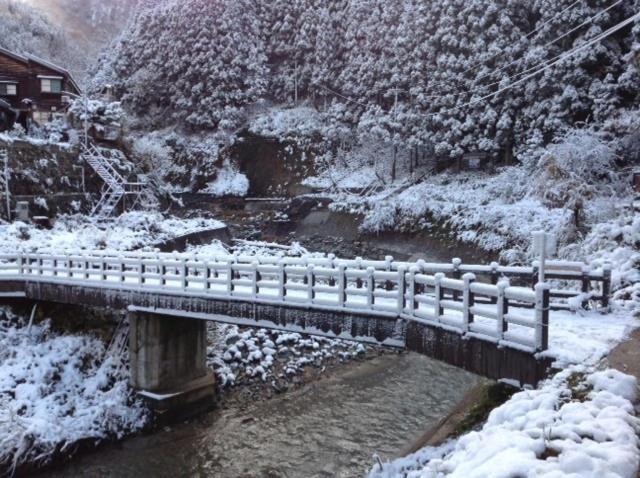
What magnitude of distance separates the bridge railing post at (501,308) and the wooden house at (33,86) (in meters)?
39.0

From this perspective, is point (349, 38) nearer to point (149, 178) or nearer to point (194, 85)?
point (194, 85)

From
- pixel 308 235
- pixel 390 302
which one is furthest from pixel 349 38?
pixel 390 302

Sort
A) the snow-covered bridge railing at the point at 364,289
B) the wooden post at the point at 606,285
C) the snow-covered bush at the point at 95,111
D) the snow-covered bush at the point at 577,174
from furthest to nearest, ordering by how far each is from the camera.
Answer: the snow-covered bush at the point at 95,111
the snow-covered bush at the point at 577,174
the wooden post at the point at 606,285
the snow-covered bridge railing at the point at 364,289

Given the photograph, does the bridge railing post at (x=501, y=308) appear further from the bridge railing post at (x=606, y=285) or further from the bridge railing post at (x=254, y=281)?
the bridge railing post at (x=254, y=281)

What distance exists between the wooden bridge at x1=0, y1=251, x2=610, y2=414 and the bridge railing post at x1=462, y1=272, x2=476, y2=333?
2 cm

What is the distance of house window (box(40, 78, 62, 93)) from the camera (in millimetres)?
40250

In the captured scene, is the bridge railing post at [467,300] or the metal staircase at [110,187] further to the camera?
the metal staircase at [110,187]

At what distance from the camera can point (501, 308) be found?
28.0 feet

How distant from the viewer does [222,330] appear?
70.7 ft

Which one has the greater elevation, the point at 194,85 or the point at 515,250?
the point at 194,85

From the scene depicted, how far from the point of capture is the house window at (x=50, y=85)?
40.2m

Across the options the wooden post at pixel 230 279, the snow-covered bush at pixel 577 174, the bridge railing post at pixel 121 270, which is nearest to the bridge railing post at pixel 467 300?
the wooden post at pixel 230 279

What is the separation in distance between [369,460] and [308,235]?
24.7m

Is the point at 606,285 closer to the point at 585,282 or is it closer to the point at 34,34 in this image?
the point at 585,282
